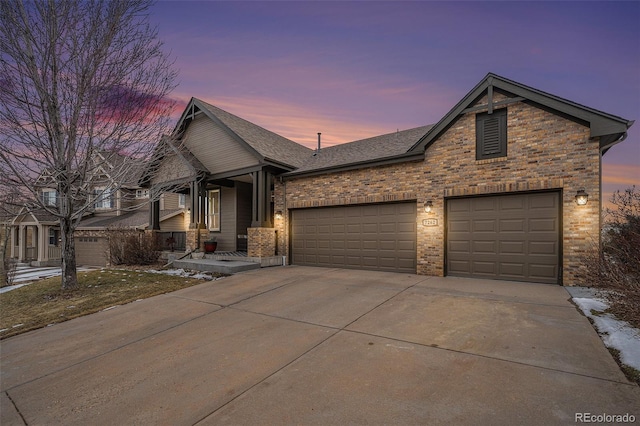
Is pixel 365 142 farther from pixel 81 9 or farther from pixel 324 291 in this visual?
pixel 81 9

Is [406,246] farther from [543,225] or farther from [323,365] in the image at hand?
[323,365]

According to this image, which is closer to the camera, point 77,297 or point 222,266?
point 77,297

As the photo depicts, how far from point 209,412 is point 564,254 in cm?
892

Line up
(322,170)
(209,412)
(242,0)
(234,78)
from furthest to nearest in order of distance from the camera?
(234,78) → (322,170) → (242,0) → (209,412)

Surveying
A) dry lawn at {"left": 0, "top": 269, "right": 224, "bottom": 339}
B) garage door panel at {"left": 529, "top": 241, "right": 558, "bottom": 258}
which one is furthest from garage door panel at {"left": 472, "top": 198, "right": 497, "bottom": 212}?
dry lawn at {"left": 0, "top": 269, "right": 224, "bottom": 339}

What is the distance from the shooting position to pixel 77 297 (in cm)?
816

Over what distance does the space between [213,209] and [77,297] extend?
853 centimetres

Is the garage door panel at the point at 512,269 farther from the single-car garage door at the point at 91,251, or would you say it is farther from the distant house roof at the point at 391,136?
the single-car garage door at the point at 91,251

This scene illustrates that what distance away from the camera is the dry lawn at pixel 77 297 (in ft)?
21.0

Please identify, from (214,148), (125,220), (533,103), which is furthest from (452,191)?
(125,220)

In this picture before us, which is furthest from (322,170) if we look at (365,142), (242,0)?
(242,0)

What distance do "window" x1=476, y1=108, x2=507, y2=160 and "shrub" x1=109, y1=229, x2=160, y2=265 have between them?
14.5m

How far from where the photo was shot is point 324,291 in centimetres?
741

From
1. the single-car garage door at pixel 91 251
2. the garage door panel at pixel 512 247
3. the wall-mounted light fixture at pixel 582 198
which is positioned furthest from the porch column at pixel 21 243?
the wall-mounted light fixture at pixel 582 198
